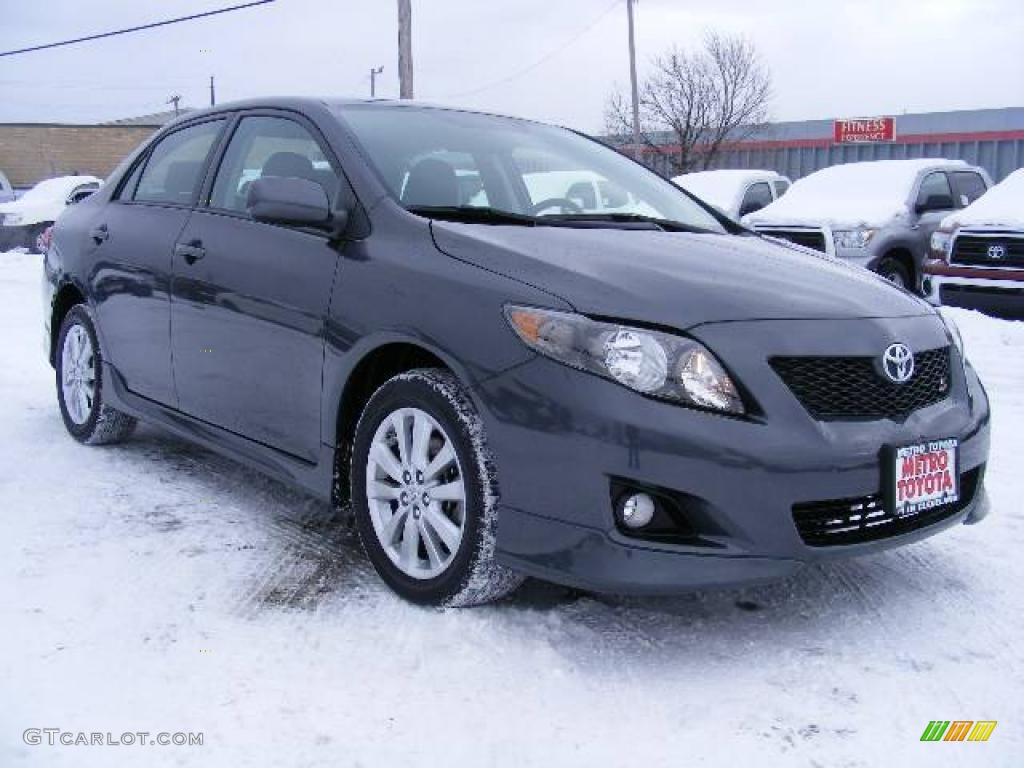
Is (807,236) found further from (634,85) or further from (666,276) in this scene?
(634,85)


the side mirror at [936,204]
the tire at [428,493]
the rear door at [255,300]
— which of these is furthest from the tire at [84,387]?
the side mirror at [936,204]

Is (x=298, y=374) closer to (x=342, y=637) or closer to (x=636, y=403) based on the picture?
(x=342, y=637)

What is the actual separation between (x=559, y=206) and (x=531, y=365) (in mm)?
1192

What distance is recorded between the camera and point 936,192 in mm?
12297

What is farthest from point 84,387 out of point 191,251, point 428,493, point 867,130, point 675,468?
→ point 867,130

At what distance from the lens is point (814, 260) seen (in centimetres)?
363

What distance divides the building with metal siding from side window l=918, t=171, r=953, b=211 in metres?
19.1

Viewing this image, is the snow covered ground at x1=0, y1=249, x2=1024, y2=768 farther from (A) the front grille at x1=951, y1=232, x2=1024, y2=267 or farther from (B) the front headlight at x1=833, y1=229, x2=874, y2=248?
(B) the front headlight at x1=833, y1=229, x2=874, y2=248

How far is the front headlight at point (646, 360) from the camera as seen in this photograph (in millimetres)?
2711

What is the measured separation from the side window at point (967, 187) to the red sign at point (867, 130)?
20.9m

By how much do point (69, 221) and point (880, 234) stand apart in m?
8.63

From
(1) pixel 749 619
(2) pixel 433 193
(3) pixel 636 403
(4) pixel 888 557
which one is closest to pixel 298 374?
(2) pixel 433 193

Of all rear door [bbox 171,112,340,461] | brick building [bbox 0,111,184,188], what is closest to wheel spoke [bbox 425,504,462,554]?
rear door [bbox 171,112,340,461]

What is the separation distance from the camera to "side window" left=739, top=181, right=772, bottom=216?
14.4 meters
